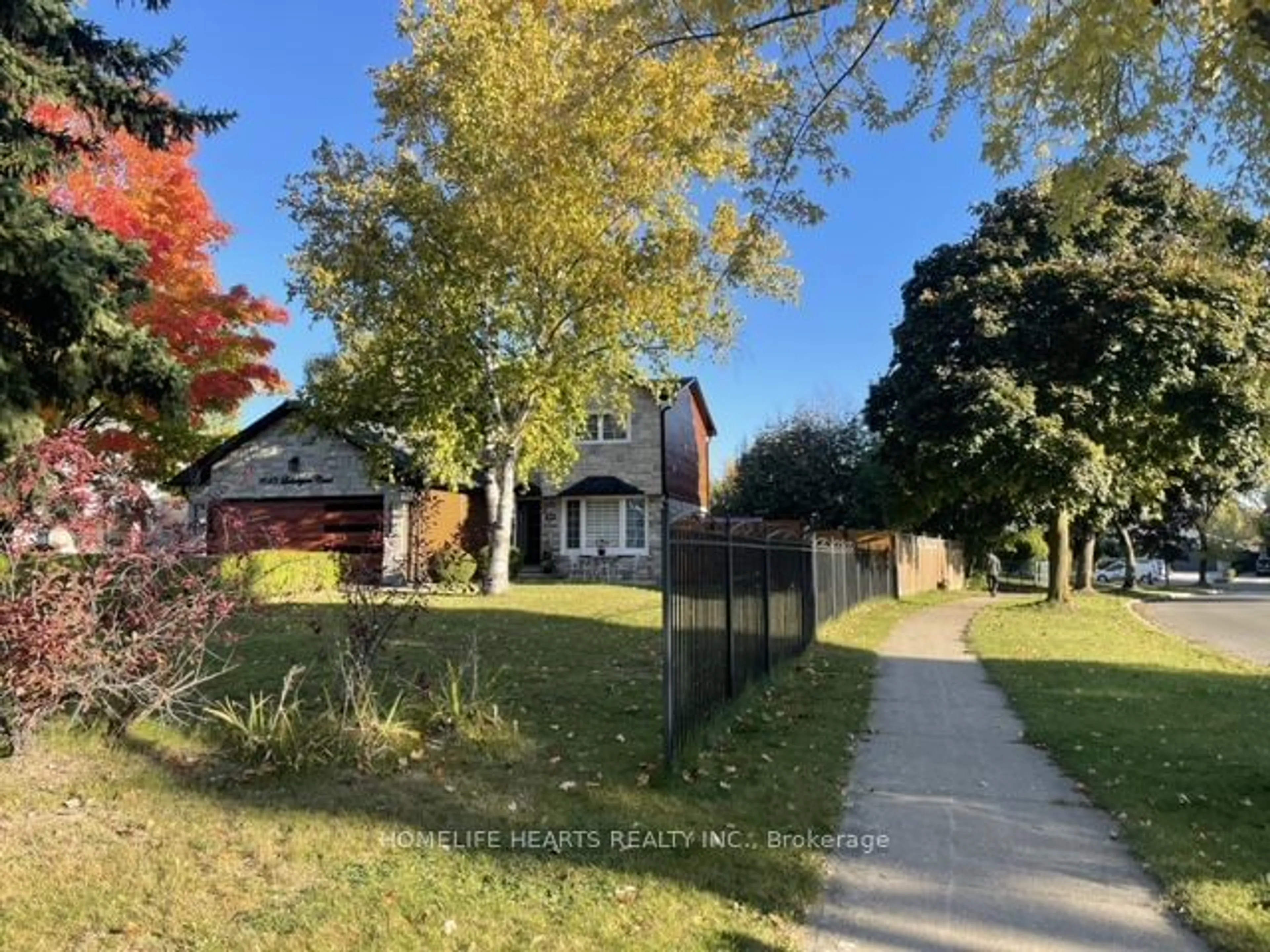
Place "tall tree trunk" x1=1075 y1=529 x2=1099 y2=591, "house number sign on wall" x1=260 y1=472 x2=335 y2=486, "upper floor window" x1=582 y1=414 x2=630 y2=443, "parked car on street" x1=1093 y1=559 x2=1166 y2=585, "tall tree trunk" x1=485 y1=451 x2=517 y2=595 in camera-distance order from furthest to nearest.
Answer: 1. "parked car on street" x1=1093 y1=559 x2=1166 y2=585
2. "tall tree trunk" x1=1075 y1=529 x2=1099 y2=591
3. "upper floor window" x1=582 y1=414 x2=630 y2=443
4. "house number sign on wall" x1=260 y1=472 x2=335 y2=486
5. "tall tree trunk" x1=485 y1=451 x2=517 y2=595

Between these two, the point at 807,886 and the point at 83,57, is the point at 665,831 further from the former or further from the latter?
the point at 83,57

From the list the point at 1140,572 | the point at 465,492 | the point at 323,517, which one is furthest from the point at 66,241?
the point at 1140,572

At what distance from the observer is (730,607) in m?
9.24

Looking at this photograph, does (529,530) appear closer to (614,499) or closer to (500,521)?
(614,499)

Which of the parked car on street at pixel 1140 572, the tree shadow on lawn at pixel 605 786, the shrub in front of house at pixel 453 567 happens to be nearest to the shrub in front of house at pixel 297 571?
the shrub in front of house at pixel 453 567

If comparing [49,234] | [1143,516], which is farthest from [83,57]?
[1143,516]

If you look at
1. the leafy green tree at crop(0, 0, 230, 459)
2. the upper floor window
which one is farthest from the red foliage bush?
the upper floor window

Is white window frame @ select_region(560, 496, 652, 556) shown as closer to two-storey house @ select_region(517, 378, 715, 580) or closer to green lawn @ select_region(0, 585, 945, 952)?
two-storey house @ select_region(517, 378, 715, 580)

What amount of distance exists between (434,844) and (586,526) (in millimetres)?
29839

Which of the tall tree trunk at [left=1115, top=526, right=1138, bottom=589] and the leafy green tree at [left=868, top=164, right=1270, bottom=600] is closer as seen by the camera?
the leafy green tree at [left=868, top=164, right=1270, bottom=600]

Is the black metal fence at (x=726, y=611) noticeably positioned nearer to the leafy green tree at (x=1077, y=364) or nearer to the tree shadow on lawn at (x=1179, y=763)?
the tree shadow on lawn at (x=1179, y=763)

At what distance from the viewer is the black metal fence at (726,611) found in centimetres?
706

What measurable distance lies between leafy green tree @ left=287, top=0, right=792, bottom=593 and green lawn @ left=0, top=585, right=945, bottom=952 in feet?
40.3

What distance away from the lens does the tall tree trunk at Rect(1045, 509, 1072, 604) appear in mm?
26625
